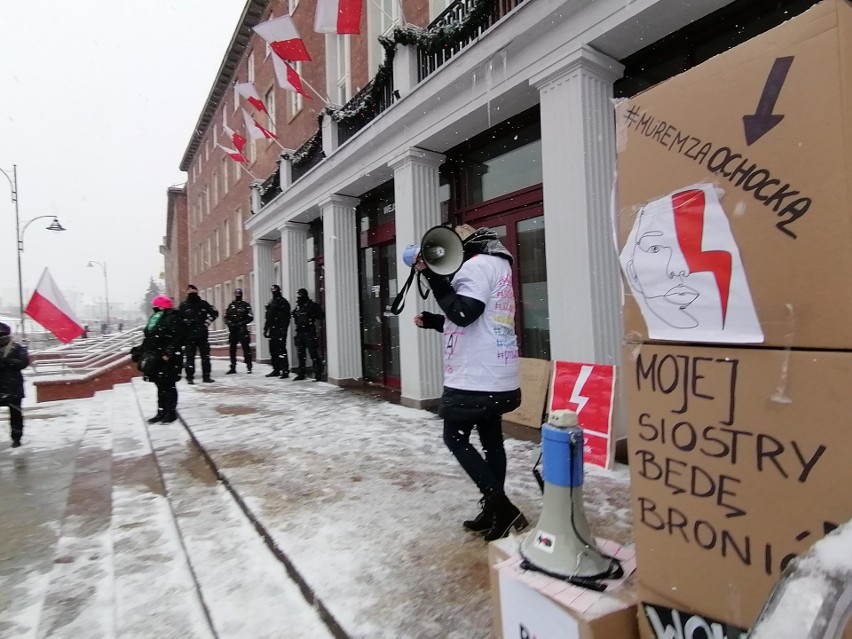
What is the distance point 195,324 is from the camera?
963cm

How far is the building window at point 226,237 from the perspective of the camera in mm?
23966

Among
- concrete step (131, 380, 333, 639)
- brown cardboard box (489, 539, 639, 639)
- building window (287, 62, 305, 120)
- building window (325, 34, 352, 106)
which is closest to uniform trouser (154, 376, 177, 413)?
concrete step (131, 380, 333, 639)

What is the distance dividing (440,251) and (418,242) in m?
4.42

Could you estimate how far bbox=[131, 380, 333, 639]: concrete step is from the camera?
2.27 meters

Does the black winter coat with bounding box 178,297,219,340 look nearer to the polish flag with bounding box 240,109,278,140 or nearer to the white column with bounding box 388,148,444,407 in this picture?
the polish flag with bounding box 240,109,278,140

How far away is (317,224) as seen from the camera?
1159 centimetres

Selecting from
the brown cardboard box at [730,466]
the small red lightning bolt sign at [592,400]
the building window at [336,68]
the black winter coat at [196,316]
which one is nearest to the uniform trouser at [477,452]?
the brown cardboard box at [730,466]

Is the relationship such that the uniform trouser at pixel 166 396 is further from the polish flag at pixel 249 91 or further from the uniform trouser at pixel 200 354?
the polish flag at pixel 249 91

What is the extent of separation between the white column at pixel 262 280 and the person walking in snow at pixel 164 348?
272 inches

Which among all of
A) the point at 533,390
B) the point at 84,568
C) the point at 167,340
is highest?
the point at 167,340

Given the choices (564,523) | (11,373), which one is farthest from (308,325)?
(564,523)

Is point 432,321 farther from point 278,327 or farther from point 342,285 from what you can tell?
point 278,327

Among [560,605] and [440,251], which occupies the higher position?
[440,251]

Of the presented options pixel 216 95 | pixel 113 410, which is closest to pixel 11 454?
pixel 113 410
